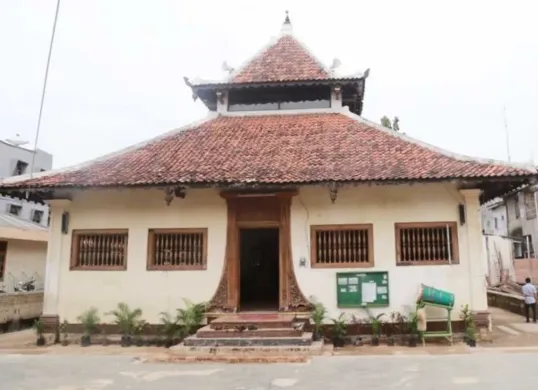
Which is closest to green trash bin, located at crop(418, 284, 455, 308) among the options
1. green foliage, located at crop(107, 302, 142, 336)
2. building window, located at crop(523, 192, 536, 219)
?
green foliage, located at crop(107, 302, 142, 336)

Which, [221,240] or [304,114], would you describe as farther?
[304,114]

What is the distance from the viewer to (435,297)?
9.48m

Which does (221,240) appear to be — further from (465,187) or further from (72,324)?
(465,187)

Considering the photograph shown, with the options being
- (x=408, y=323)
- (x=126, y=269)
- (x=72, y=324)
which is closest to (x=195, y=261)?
(x=126, y=269)

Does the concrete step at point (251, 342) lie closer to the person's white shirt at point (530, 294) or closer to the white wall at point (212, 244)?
the white wall at point (212, 244)

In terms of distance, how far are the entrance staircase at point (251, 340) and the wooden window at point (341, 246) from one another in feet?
5.46

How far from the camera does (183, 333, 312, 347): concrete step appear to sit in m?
8.63

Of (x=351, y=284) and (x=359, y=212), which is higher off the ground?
(x=359, y=212)

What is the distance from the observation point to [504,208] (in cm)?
3241

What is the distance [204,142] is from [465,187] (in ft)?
20.4

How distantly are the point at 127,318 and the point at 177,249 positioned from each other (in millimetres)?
1782

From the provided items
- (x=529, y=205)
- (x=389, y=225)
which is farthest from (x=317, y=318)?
(x=529, y=205)

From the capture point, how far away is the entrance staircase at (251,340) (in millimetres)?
8422

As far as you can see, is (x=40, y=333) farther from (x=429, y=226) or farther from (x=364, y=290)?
(x=429, y=226)
